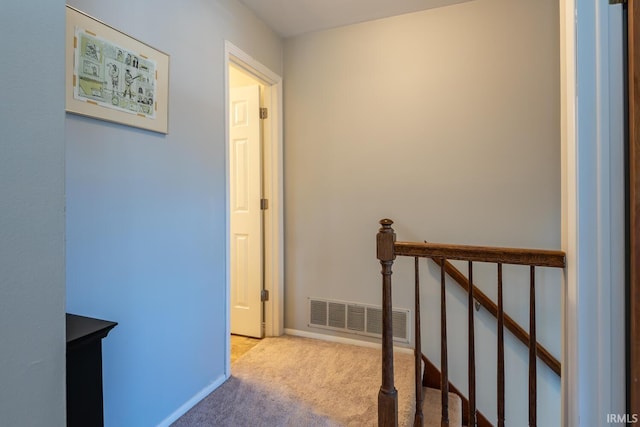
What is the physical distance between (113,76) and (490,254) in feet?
5.72

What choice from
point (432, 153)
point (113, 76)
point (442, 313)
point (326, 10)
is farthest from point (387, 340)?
point (326, 10)

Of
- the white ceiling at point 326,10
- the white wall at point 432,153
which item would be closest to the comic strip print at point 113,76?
the white ceiling at point 326,10

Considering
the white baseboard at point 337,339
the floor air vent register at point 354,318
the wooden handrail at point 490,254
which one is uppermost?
the wooden handrail at point 490,254

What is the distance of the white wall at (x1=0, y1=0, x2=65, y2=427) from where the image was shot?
50cm

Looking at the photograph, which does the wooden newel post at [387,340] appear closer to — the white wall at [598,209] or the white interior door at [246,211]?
the white wall at [598,209]

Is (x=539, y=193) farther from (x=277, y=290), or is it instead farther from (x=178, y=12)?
(x=178, y=12)

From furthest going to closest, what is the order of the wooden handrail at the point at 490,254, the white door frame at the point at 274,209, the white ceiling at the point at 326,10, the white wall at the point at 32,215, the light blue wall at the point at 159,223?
the white door frame at the point at 274,209
the white ceiling at the point at 326,10
the light blue wall at the point at 159,223
the wooden handrail at the point at 490,254
the white wall at the point at 32,215

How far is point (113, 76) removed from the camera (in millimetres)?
1398

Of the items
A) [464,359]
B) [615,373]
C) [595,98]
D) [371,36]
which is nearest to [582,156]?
[595,98]

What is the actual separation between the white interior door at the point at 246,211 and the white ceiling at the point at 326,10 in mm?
559

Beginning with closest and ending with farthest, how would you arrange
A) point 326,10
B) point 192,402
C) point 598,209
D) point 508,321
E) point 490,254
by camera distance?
point 598,209
point 490,254
point 192,402
point 508,321
point 326,10

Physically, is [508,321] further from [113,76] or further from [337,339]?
[113,76]

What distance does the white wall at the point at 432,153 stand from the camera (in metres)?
2.13

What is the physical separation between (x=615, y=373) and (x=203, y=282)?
Answer: 6.03ft
